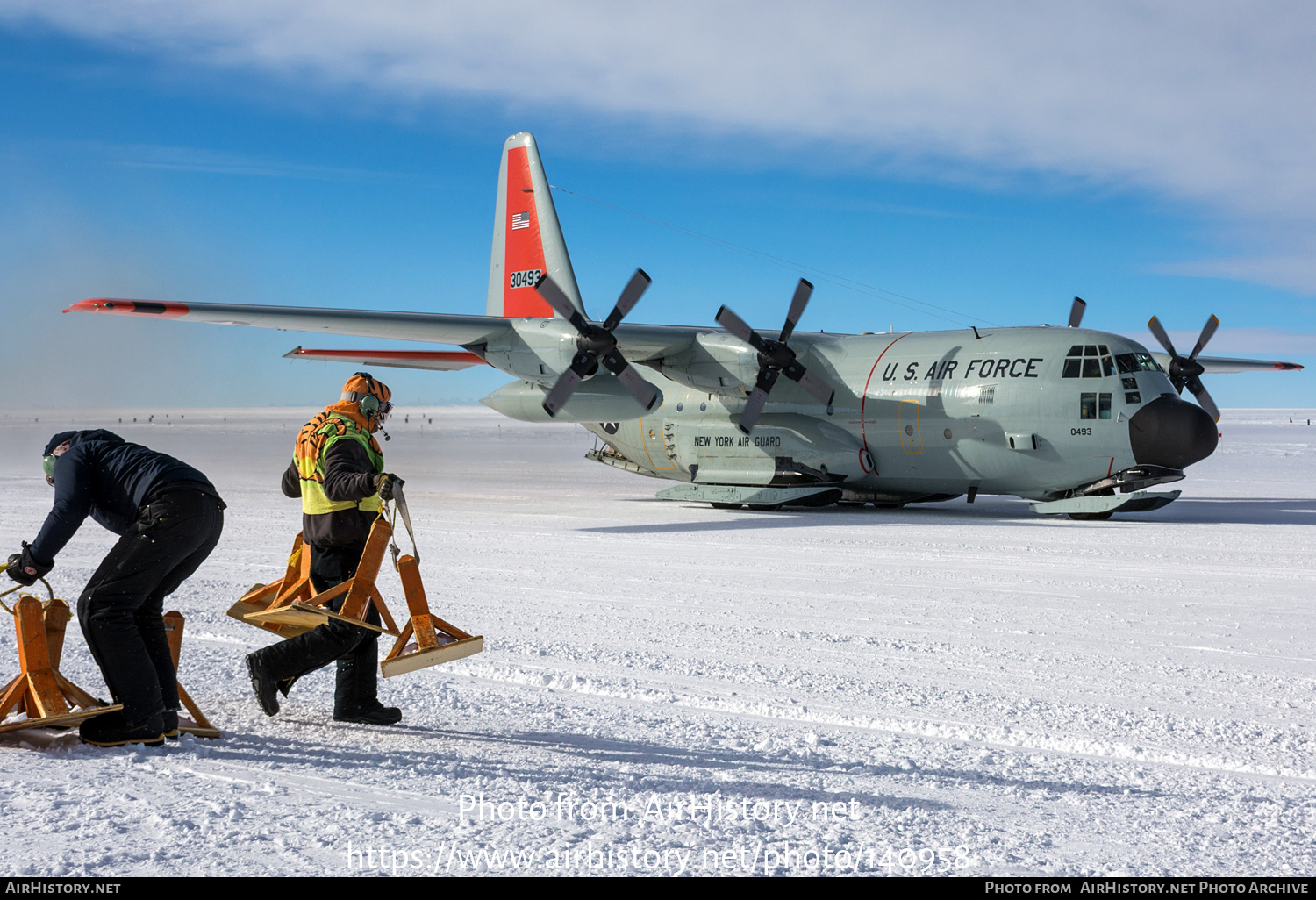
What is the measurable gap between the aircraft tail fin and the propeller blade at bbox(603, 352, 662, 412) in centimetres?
440

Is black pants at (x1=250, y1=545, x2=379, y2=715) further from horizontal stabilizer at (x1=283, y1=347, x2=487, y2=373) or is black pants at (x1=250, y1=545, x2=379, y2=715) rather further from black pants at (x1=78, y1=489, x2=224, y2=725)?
horizontal stabilizer at (x1=283, y1=347, x2=487, y2=373)

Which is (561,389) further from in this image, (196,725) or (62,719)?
(62,719)

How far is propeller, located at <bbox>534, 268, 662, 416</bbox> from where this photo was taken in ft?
52.9

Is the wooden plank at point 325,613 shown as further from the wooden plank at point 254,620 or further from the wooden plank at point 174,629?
the wooden plank at point 174,629

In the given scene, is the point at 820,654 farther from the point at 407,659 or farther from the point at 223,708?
the point at 223,708

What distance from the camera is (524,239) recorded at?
21.5 meters

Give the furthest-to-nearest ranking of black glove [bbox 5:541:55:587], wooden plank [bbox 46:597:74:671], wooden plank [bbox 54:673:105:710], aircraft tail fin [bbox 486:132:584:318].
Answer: aircraft tail fin [bbox 486:132:584:318]
wooden plank [bbox 46:597:74:671]
wooden plank [bbox 54:673:105:710]
black glove [bbox 5:541:55:587]

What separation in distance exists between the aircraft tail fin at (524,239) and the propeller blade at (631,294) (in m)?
3.95

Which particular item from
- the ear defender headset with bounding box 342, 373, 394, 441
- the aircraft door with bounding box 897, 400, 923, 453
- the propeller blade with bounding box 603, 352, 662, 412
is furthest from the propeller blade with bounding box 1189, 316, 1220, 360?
the ear defender headset with bounding box 342, 373, 394, 441

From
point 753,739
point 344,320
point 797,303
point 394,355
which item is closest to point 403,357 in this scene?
point 394,355

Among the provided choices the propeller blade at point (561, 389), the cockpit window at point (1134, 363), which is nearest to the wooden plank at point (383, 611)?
the propeller blade at point (561, 389)

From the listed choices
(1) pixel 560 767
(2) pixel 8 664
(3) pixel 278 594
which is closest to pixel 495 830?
(1) pixel 560 767

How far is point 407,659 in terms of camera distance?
459 centimetres

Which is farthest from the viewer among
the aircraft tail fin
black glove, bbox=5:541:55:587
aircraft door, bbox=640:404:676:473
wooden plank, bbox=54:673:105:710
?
the aircraft tail fin
